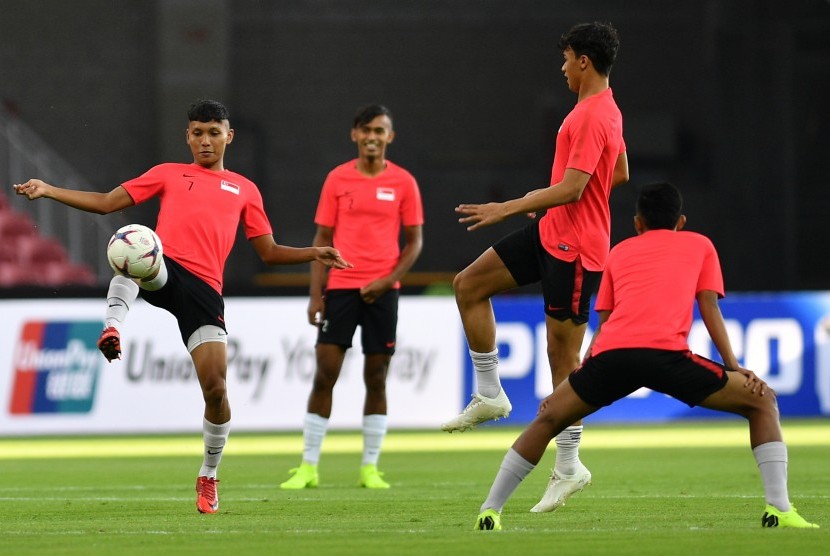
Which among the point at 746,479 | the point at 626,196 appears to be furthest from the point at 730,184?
the point at 746,479

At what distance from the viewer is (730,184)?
774 inches

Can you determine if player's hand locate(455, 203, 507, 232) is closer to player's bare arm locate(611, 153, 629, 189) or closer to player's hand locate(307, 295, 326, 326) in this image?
player's bare arm locate(611, 153, 629, 189)

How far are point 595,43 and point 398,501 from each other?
297 centimetres

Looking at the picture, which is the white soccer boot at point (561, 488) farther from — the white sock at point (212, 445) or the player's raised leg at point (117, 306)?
the player's raised leg at point (117, 306)

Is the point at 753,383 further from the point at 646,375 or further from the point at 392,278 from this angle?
the point at 392,278

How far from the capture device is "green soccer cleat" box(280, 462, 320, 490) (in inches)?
390

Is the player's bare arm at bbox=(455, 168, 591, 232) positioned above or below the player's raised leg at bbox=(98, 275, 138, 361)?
above

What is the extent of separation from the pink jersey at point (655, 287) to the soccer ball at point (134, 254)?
239 cm

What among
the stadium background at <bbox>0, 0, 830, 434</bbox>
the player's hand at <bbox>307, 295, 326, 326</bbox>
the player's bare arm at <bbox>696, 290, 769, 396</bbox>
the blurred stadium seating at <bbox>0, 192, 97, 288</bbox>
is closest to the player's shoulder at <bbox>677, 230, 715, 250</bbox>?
the player's bare arm at <bbox>696, 290, 769, 396</bbox>

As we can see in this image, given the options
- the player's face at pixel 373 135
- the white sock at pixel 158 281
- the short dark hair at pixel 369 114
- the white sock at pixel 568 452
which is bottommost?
the white sock at pixel 568 452

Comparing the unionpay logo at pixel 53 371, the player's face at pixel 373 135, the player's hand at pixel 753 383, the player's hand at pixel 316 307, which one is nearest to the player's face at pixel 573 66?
the player's hand at pixel 753 383

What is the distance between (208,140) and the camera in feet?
27.5

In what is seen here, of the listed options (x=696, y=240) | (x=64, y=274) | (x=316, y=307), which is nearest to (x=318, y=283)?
(x=316, y=307)

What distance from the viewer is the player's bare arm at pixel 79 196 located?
761cm
